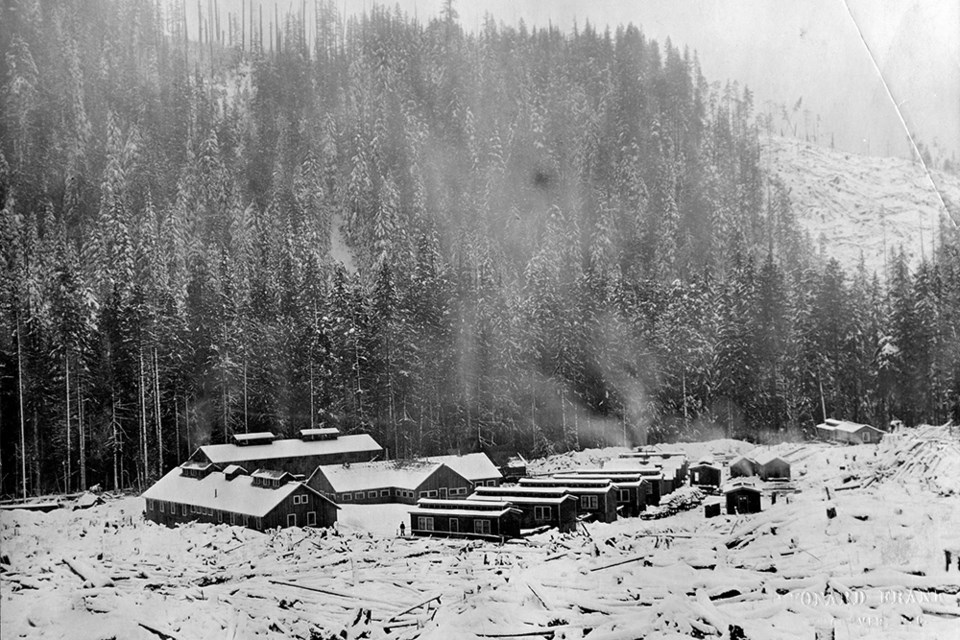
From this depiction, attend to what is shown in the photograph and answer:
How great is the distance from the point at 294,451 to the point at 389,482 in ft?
12.2

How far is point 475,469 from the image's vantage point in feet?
69.4

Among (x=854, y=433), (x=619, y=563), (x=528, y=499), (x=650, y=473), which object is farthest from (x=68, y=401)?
(x=854, y=433)

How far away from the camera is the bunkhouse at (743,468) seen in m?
22.9

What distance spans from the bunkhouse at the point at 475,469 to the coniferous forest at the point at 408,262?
4.13m

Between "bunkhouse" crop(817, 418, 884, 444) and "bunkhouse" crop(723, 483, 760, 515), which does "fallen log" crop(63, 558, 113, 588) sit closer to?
"bunkhouse" crop(723, 483, 760, 515)

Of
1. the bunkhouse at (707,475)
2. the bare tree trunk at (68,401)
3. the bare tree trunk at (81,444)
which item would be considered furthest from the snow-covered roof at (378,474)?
the bunkhouse at (707,475)

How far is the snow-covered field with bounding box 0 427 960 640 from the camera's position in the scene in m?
7.30

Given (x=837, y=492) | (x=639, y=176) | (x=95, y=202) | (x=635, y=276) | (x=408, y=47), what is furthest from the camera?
(x=639, y=176)

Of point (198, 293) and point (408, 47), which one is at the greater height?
point (408, 47)

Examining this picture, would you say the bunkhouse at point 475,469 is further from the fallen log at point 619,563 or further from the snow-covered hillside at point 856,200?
the snow-covered hillside at point 856,200

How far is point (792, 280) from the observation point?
33812 mm

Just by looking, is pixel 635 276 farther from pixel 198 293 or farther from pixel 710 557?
pixel 710 557

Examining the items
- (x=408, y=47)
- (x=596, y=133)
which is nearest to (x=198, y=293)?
(x=408, y=47)

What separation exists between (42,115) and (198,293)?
8.86 m
